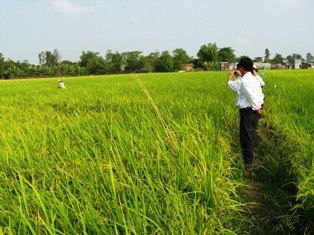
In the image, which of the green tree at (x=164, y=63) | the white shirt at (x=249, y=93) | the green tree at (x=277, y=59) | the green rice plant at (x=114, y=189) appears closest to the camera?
the green rice plant at (x=114, y=189)

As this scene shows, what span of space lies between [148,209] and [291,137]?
251 cm

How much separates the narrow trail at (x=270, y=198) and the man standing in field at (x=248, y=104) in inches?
9.0

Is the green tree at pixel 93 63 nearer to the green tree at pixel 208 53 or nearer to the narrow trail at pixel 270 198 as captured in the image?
the green tree at pixel 208 53

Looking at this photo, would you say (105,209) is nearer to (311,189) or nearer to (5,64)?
(311,189)

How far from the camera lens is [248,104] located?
4.01m

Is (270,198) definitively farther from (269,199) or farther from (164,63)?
(164,63)

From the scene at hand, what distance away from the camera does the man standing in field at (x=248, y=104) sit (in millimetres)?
3953

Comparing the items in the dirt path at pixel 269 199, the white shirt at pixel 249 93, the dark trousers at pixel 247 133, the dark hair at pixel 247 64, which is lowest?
the dirt path at pixel 269 199

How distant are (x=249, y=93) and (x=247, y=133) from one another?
482 mm

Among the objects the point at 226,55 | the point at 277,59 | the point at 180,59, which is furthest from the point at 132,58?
the point at 277,59

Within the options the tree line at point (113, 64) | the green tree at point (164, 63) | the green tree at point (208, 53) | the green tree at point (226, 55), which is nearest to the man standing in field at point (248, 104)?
the tree line at point (113, 64)

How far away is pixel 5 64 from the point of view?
205 feet

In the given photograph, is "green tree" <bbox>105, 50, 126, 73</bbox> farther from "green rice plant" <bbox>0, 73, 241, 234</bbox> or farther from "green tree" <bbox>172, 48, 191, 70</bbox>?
"green rice plant" <bbox>0, 73, 241, 234</bbox>

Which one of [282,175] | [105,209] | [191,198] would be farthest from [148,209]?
[282,175]
